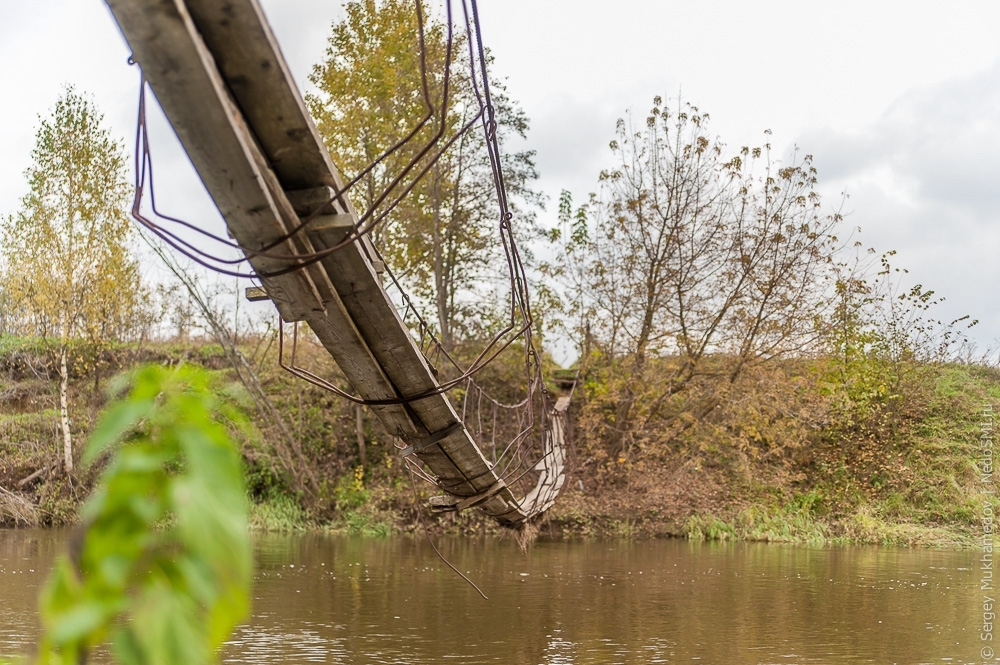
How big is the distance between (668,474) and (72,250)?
415 inches

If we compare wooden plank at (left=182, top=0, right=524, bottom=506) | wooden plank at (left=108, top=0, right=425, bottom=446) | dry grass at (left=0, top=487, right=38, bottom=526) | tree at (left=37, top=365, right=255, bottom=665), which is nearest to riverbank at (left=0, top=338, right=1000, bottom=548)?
dry grass at (left=0, top=487, right=38, bottom=526)

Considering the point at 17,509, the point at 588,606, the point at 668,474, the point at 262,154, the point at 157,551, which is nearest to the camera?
the point at 157,551

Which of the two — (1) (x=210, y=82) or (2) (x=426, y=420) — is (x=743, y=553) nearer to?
(2) (x=426, y=420)

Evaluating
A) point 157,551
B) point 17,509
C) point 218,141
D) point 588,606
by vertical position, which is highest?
point 218,141

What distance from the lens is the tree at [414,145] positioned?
15195 mm

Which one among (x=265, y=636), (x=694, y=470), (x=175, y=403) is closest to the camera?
(x=175, y=403)

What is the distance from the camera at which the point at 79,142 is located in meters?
16.4

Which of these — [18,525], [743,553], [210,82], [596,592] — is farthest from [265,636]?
[18,525]

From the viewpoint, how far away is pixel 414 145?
15.5 meters

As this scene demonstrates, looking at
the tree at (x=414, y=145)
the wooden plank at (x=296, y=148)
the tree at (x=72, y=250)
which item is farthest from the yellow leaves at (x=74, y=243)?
the wooden plank at (x=296, y=148)


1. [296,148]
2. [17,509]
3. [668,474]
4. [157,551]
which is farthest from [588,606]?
[17,509]

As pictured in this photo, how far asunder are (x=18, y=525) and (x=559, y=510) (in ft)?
26.8

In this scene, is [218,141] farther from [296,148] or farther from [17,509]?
[17,509]

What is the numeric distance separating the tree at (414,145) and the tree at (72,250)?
13.6ft
